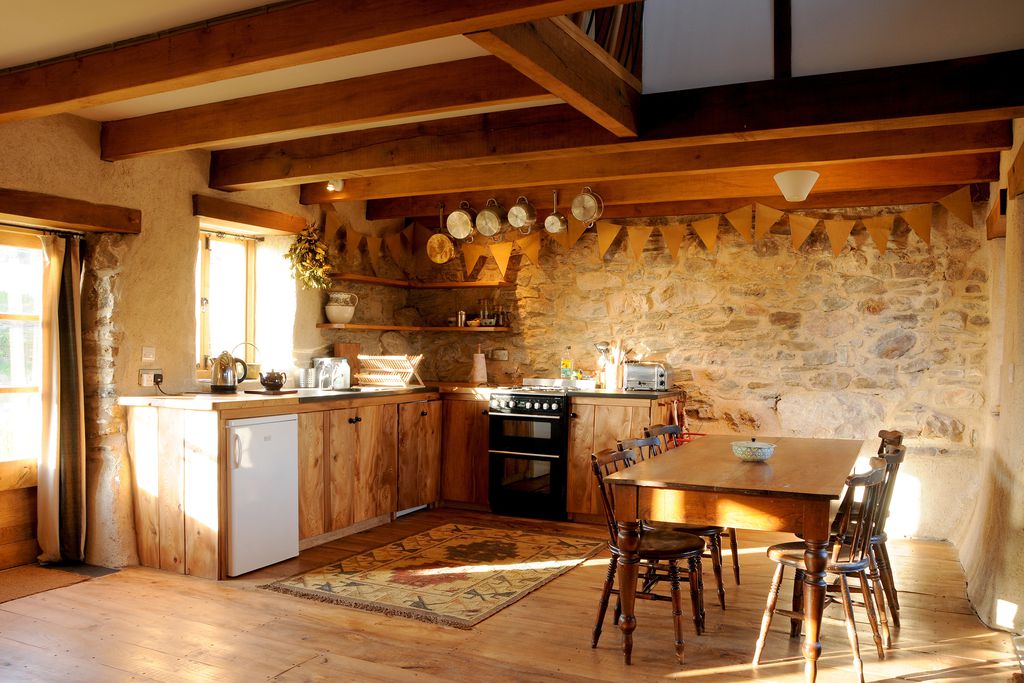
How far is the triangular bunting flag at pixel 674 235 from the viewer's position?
21.1 feet

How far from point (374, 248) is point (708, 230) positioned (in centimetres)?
280

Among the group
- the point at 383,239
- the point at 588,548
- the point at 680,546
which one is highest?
the point at 383,239

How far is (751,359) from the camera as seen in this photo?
6.29m

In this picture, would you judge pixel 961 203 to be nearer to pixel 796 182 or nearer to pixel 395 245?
pixel 796 182

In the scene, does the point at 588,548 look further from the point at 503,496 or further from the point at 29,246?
the point at 29,246

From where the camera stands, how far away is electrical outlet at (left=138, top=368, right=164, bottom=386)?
194 inches

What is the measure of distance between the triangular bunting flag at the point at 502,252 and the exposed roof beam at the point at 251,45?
12.2ft

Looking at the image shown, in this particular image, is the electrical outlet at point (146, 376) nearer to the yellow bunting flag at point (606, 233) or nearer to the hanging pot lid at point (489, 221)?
the hanging pot lid at point (489, 221)

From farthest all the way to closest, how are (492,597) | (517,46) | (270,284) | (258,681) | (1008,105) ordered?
(270,284) < (492,597) < (1008,105) < (258,681) < (517,46)

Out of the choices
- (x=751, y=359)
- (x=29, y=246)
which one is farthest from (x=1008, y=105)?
(x=29, y=246)

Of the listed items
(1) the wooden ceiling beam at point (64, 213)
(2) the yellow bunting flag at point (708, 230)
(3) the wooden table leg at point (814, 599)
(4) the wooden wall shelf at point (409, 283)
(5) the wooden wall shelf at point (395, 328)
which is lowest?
(3) the wooden table leg at point (814, 599)

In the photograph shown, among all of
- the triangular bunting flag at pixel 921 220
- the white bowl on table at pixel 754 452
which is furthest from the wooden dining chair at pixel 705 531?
the triangular bunting flag at pixel 921 220

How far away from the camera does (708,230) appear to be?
20.6 feet

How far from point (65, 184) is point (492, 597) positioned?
330 centimetres
